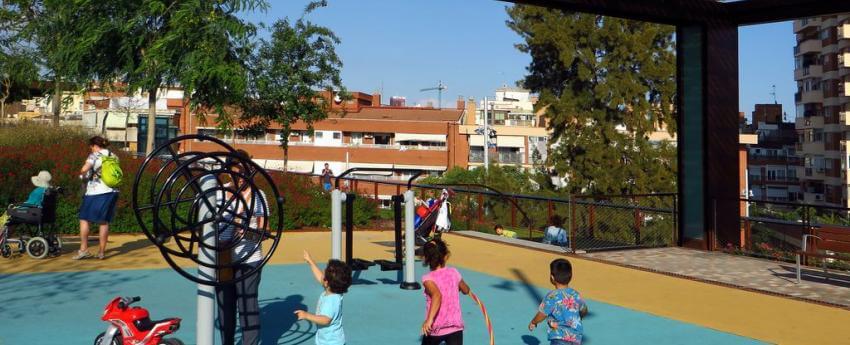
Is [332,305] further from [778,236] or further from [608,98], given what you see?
[608,98]

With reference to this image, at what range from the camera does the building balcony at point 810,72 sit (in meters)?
81.0

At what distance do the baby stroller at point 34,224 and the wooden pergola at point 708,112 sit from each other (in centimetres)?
1017

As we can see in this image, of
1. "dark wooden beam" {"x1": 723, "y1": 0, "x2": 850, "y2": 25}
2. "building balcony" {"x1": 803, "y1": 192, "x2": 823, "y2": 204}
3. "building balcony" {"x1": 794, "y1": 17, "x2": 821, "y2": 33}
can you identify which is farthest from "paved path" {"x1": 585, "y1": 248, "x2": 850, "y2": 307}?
"building balcony" {"x1": 794, "y1": 17, "x2": 821, "y2": 33}

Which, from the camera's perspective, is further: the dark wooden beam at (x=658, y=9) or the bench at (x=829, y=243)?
the dark wooden beam at (x=658, y=9)

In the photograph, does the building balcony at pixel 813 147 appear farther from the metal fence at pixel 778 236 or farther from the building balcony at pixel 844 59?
the metal fence at pixel 778 236

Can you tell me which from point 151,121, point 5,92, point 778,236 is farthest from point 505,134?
point 778,236

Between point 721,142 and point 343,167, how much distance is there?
258ft

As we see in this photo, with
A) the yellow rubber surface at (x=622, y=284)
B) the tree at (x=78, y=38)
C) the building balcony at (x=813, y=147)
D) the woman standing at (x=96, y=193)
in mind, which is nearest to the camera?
the yellow rubber surface at (x=622, y=284)

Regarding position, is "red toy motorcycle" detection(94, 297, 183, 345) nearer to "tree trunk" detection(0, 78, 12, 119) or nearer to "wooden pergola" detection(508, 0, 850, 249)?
"wooden pergola" detection(508, 0, 850, 249)

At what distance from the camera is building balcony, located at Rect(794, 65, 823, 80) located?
81.0 meters

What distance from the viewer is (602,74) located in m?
41.1

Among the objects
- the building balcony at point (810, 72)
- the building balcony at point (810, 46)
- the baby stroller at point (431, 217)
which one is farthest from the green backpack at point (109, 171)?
the building balcony at point (810, 46)

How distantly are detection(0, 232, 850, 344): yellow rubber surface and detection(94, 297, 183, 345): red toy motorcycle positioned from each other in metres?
5.54

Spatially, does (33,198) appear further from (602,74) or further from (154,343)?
(602,74)
